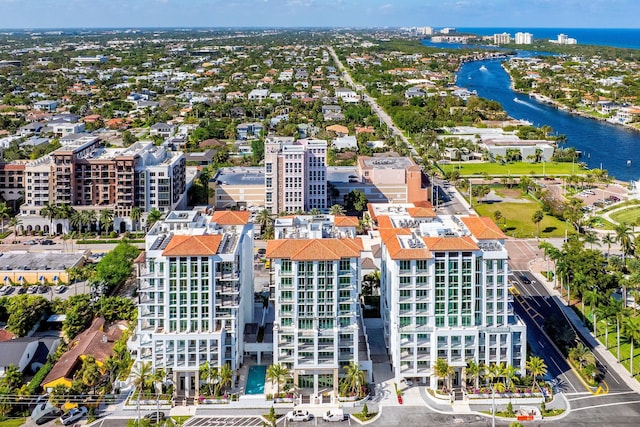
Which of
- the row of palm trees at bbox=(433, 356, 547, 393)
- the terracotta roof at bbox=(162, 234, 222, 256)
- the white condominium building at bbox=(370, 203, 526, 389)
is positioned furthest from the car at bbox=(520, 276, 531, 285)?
the terracotta roof at bbox=(162, 234, 222, 256)

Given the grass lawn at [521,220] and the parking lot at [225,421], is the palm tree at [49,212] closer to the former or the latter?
the parking lot at [225,421]

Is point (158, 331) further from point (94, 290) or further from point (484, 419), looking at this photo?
point (484, 419)

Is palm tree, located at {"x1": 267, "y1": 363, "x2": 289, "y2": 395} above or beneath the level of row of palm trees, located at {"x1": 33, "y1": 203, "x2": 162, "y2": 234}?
beneath

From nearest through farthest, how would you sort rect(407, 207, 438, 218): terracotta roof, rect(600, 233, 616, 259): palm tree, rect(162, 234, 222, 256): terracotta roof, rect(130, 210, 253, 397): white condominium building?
rect(162, 234, 222, 256): terracotta roof, rect(130, 210, 253, 397): white condominium building, rect(407, 207, 438, 218): terracotta roof, rect(600, 233, 616, 259): palm tree

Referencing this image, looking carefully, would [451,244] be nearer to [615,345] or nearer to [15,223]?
[615,345]

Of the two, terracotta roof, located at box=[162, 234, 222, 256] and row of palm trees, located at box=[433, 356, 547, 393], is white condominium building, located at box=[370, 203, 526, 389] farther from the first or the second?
terracotta roof, located at box=[162, 234, 222, 256]

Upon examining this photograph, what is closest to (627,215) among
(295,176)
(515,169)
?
(515,169)

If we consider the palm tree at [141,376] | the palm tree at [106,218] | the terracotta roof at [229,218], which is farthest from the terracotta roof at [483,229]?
the palm tree at [106,218]
